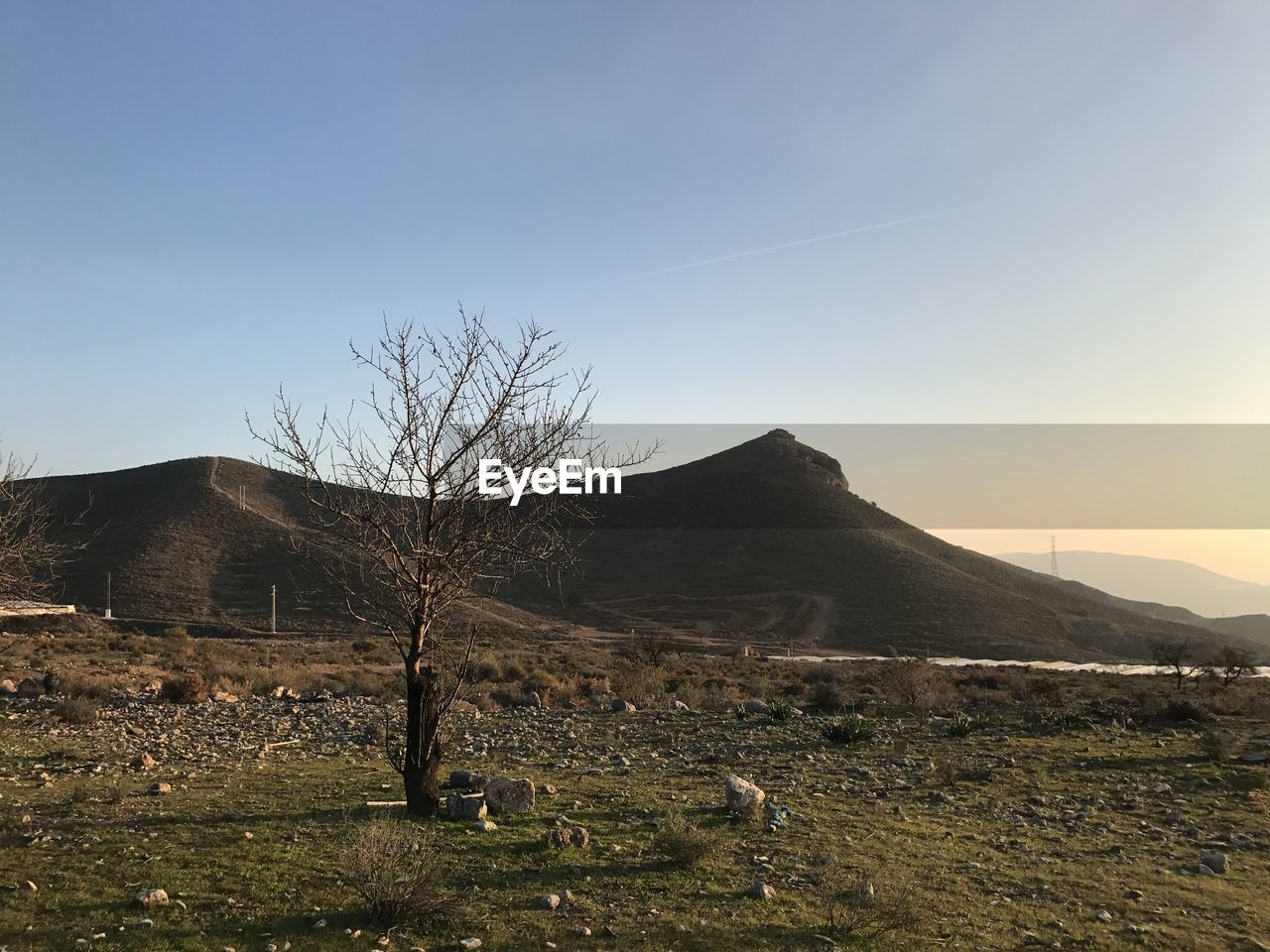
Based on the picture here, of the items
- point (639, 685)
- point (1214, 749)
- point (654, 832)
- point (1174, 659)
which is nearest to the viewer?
point (654, 832)

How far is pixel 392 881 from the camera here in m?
6.14

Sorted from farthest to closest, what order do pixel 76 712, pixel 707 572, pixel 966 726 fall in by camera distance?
pixel 707 572
pixel 966 726
pixel 76 712

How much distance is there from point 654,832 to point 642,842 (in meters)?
0.39

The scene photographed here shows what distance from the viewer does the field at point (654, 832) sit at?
6242 millimetres

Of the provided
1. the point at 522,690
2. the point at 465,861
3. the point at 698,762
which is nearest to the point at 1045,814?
the point at 698,762

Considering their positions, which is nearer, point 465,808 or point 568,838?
point 568,838

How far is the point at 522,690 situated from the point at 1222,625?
501 feet

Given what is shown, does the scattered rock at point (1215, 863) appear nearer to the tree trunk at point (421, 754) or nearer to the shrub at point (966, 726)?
the shrub at point (966, 726)

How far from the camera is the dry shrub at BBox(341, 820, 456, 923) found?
19.9 ft

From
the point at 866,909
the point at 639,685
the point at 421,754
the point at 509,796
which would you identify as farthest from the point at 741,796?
the point at 639,685

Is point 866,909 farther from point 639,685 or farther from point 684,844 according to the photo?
point 639,685

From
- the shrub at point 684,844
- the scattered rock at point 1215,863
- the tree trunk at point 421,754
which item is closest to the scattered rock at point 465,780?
the tree trunk at point 421,754

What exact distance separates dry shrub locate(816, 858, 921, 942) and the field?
0.02 meters

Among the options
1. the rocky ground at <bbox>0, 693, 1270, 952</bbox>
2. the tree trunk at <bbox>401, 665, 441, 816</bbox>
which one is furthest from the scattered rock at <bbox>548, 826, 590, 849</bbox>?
the tree trunk at <bbox>401, 665, 441, 816</bbox>
